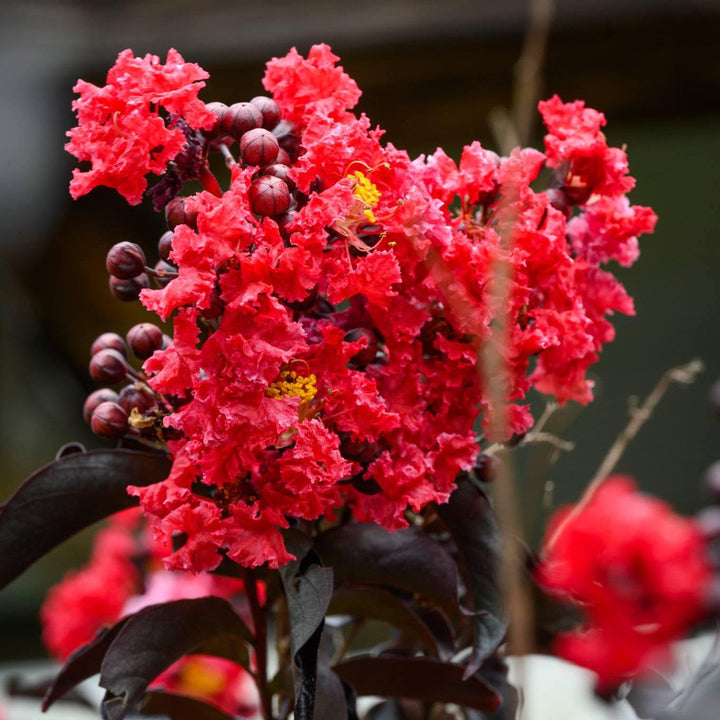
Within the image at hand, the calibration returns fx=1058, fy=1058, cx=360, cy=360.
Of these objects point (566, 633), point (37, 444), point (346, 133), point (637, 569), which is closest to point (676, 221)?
point (637, 569)

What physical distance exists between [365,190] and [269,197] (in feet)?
0.21

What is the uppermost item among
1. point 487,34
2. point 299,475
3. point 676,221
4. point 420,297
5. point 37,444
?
point 487,34

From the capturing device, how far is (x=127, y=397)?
0.70 meters

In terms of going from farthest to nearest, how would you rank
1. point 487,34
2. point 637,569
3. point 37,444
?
point 37,444, point 487,34, point 637,569

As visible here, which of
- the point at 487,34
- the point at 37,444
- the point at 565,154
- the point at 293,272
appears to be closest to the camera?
the point at 293,272

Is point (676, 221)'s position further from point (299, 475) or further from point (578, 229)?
point (299, 475)

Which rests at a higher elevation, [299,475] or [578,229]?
[578,229]

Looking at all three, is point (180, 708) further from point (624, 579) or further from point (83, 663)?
point (624, 579)

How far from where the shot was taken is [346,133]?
2.10ft

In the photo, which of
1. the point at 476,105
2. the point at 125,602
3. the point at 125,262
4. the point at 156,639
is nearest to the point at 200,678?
the point at 125,602

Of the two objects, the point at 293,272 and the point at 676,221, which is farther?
the point at 676,221

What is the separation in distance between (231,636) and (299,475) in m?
0.19

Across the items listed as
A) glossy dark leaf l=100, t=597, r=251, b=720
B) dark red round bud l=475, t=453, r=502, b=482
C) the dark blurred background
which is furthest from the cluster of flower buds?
the dark blurred background

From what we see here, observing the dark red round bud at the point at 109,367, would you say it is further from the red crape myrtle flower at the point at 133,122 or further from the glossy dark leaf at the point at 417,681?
the glossy dark leaf at the point at 417,681
